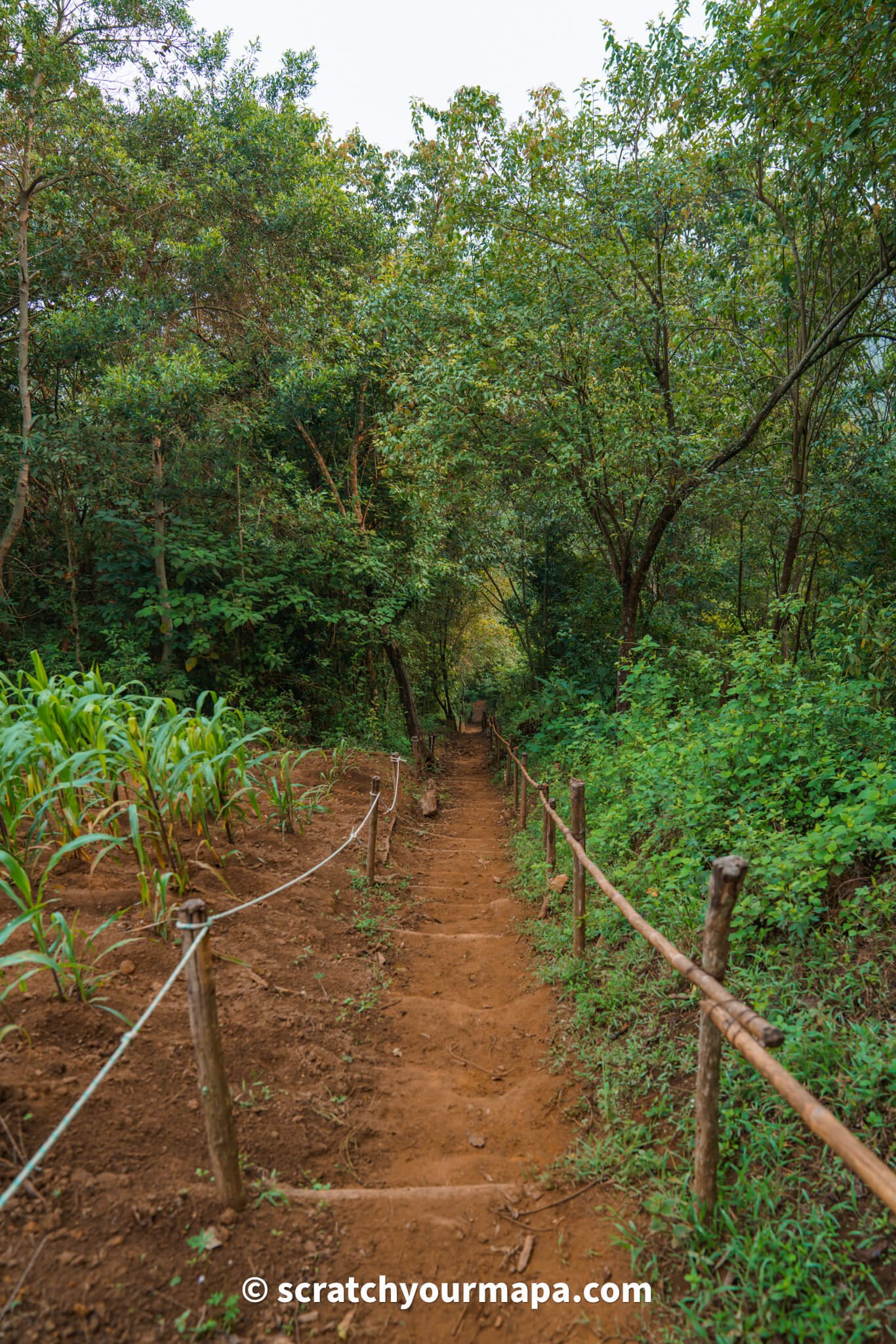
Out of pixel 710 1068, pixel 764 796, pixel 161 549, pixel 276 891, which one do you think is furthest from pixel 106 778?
pixel 161 549

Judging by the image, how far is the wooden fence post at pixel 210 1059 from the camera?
191 centimetres

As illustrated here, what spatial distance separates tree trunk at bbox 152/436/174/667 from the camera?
7520 mm

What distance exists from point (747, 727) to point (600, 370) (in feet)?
16.6

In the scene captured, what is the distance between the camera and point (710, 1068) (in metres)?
2.10

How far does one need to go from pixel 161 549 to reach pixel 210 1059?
21.8ft

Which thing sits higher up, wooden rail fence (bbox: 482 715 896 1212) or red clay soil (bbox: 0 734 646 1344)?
wooden rail fence (bbox: 482 715 896 1212)

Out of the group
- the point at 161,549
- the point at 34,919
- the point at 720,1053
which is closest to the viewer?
the point at 720,1053

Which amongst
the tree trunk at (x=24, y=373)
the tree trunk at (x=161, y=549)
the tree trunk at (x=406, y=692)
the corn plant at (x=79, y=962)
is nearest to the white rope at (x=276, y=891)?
the corn plant at (x=79, y=962)

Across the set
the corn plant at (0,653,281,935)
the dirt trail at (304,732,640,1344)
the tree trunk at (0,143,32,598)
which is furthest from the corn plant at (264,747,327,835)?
the tree trunk at (0,143,32,598)

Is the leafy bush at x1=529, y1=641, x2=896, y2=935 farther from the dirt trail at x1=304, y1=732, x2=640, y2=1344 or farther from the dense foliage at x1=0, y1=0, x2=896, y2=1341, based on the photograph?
the dirt trail at x1=304, y1=732, x2=640, y2=1344

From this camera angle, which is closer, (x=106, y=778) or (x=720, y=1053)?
(x=720, y=1053)

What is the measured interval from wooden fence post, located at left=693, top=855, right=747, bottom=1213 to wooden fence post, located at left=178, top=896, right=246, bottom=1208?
1457mm

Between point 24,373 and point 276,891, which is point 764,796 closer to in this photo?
point 276,891

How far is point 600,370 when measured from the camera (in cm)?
742
